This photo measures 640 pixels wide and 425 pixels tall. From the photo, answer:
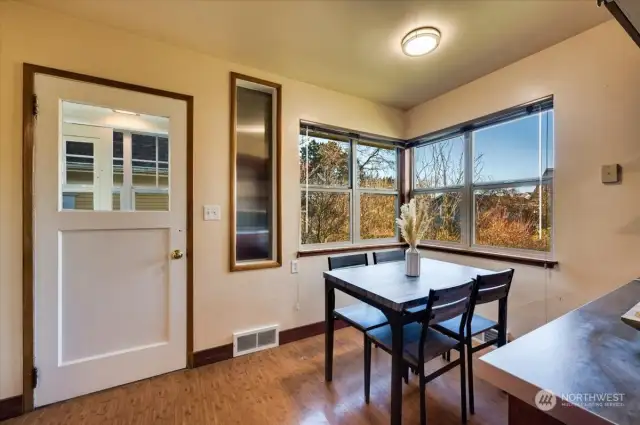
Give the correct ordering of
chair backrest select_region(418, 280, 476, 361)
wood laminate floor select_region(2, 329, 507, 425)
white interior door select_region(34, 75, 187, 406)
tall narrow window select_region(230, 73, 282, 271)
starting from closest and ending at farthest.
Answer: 1. chair backrest select_region(418, 280, 476, 361)
2. wood laminate floor select_region(2, 329, 507, 425)
3. white interior door select_region(34, 75, 187, 406)
4. tall narrow window select_region(230, 73, 282, 271)

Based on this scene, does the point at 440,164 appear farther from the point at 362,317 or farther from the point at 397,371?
the point at 397,371

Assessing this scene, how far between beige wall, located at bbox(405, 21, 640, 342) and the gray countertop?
1.33 meters

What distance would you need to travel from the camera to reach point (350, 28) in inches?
76.0

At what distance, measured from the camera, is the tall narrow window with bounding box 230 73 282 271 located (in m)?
2.53

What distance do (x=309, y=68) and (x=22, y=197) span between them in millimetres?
2239

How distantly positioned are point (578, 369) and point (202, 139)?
245 centimetres

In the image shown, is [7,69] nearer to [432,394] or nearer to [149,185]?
[149,185]

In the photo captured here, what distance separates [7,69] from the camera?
167 cm

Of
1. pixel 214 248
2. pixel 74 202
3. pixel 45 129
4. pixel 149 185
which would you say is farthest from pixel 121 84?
pixel 214 248

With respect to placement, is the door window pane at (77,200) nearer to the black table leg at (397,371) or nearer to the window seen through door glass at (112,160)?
the window seen through door glass at (112,160)

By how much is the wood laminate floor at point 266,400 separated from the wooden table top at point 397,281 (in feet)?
2.41

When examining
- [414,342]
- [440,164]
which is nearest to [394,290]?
[414,342]

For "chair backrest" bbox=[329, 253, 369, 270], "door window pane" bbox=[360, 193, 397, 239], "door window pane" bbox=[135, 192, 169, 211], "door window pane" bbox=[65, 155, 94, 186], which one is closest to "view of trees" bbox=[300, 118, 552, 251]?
"door window pane" bbox=[360, 193, 397, 239]

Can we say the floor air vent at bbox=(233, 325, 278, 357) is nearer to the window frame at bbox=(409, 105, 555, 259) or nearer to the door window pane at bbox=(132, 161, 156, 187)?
the door window pane at bbox=(132, 161, 156, 187)
